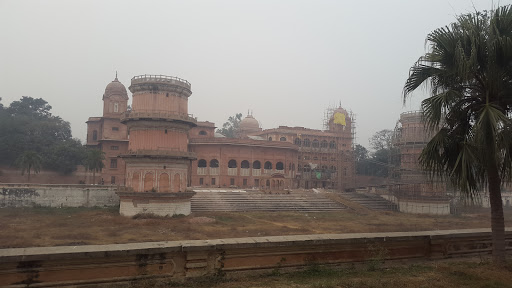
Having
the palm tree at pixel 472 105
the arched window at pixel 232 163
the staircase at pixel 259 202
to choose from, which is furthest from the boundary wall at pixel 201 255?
the arched window at pixel 232 163

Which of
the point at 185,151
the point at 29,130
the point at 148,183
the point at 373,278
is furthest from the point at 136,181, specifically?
the point at 29,130

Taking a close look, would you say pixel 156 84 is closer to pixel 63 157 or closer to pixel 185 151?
pixel 185 151

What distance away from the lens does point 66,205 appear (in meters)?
35.6

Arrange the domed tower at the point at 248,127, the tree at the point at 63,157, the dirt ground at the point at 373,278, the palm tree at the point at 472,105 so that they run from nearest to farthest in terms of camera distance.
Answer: the dirt ground at the point at 373,278
the palm tree at the point at 472,105
the tree at the point at 63,157
the domed tower at the point at 248,127

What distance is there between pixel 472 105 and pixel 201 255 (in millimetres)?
6234

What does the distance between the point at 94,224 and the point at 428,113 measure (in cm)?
2395

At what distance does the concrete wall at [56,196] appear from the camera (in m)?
34.2

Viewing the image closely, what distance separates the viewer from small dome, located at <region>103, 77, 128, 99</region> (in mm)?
52875

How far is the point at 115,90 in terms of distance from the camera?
174 feet

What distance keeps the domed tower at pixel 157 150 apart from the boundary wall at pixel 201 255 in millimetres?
24718

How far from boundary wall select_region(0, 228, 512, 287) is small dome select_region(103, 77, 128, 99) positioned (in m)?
50.8

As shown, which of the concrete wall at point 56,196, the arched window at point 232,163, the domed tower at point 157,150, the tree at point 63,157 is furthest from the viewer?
the arched window at point 232,163

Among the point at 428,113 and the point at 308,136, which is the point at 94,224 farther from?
the point at 308,136

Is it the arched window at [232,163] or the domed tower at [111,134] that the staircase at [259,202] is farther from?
the domed tower at [111,134]
